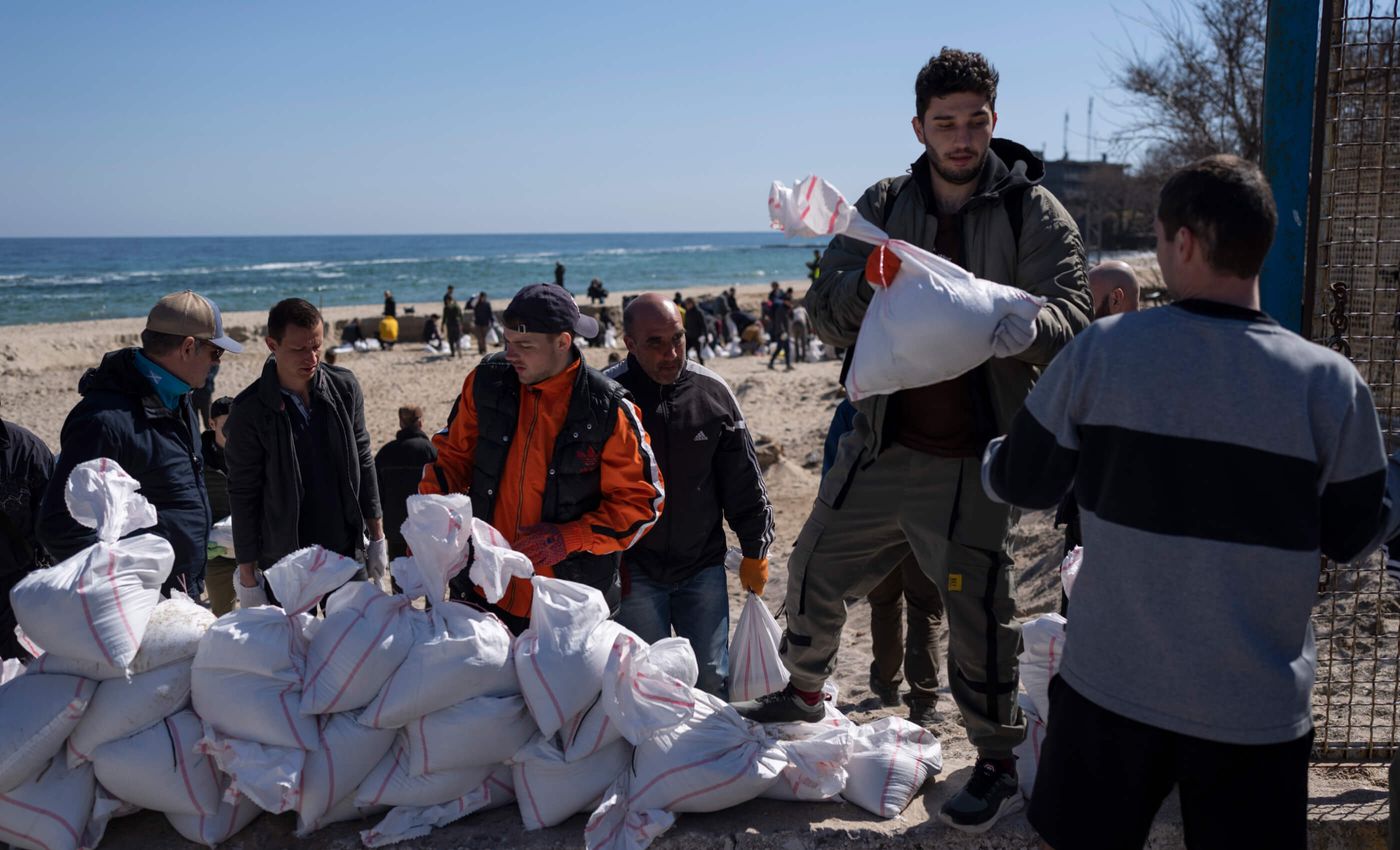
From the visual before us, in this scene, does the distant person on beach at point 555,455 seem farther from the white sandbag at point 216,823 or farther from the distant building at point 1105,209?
the distant building at point 1105,209

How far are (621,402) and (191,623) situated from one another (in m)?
1.37

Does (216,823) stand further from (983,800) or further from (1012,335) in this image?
(1012,335)

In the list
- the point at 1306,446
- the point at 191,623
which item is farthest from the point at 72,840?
the point at 1306,446

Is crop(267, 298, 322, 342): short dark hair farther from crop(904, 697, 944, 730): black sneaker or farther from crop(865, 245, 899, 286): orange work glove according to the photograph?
crop(904, 697, 944, 730): black sneaker

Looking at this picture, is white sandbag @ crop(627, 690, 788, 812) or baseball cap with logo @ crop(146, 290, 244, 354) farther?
baseball cap with logo @ crop(146, 290, 244, 354)

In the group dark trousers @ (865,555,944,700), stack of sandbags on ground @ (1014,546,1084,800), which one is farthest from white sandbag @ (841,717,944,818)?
dark trousers @ (865,555,944,700)

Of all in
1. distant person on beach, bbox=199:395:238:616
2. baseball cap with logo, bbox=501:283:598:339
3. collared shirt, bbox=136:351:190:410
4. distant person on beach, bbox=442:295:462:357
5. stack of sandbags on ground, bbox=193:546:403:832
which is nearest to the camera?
stack of sandbags on ground, bbox=193:546:403:832

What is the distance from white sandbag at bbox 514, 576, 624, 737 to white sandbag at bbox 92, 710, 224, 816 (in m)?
0.84

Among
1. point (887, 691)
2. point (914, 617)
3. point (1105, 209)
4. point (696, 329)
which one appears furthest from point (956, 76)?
point (1105, 209)

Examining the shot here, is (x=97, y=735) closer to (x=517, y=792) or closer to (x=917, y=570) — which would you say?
(x=517, y=792)

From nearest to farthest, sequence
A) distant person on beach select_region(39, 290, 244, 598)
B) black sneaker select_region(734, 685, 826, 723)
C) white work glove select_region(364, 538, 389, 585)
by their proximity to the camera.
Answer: black sneaker select_region(734, 685, 826, 723)
distant person on beach select_region(39, 290, 244, 598)
white work glove select_region(364, 538, 389, 585)

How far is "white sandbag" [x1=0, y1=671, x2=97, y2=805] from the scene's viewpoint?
2553 millimetres

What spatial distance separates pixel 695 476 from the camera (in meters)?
3.81

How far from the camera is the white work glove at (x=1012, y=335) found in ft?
8.00
